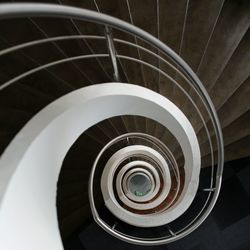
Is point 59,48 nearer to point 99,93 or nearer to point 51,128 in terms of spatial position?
point 99,93

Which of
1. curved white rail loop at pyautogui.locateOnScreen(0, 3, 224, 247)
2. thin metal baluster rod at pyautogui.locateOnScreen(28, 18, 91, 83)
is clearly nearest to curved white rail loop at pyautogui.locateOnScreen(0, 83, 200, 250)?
curved white rail loop at pyautogui.locateOnScreen(0, 3, 224, 247)

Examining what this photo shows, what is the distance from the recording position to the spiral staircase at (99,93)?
1.78 meters

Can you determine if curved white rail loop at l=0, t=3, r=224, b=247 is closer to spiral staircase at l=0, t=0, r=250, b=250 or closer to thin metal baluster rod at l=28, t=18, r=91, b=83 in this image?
spiral staircase at l=0, t=0, r=250, b=250

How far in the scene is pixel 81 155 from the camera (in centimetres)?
394

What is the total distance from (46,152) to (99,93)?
539 millimetres

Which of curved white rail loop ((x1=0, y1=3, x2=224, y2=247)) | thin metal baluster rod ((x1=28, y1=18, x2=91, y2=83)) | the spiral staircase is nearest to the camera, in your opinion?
curved white rail loop ((x1=0, y1=3, x2=224, y2=247))

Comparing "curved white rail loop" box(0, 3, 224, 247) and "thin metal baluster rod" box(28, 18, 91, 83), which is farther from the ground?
"thin metal baluster rod" box(28, 18, 91, 83)

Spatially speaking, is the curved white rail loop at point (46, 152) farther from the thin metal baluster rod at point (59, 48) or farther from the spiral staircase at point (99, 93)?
the thin metal baluster rod at point (59, 48)

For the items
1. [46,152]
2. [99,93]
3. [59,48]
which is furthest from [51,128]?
[59,48]

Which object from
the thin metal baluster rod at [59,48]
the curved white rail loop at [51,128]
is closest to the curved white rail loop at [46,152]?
the curved white rail loop at [51,128]

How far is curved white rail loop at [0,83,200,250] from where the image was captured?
1.66 m

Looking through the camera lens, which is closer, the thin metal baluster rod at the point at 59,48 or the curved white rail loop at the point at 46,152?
the curved white rail loop at the point at 46,152

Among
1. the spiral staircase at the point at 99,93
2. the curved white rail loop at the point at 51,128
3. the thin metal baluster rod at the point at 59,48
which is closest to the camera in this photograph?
the curved white rail loop at the point at 51,128

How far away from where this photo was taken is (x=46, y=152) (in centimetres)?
207
